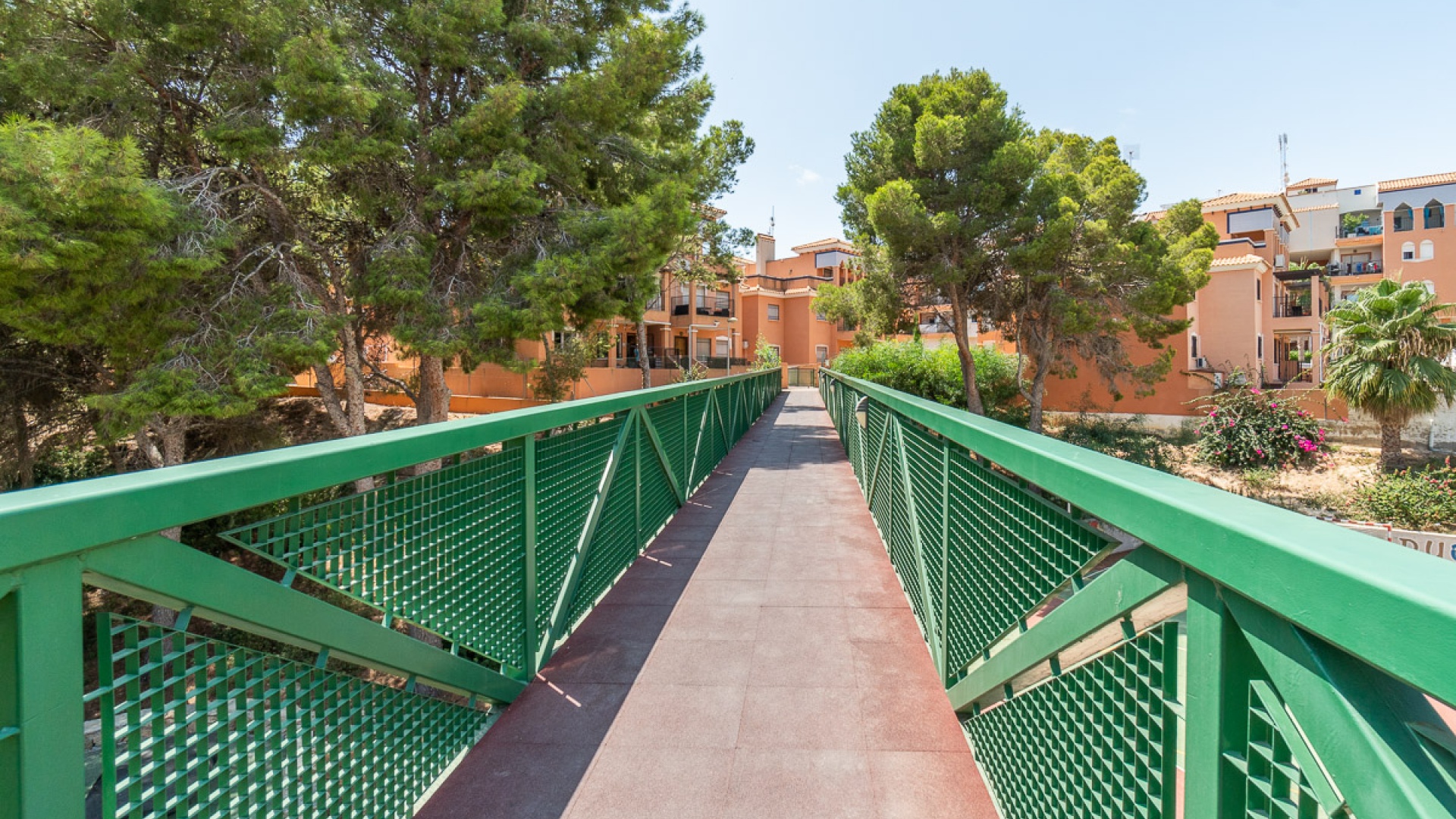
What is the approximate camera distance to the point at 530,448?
278 centimetres

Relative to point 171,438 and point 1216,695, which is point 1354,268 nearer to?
point 1216,695

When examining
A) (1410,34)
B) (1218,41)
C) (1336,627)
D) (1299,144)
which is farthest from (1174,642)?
(1299,144)

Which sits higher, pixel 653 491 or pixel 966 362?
pixel 966 362

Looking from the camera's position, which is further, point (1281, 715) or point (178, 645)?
point (178, 645)

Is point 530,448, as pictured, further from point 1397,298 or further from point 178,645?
point 1397,298

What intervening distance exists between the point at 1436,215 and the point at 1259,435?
37.2 metres

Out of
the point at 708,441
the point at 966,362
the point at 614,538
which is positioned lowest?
the point at 614,538

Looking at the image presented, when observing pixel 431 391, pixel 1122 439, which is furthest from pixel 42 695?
pixel 1122 439

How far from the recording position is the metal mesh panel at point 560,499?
2.99 m

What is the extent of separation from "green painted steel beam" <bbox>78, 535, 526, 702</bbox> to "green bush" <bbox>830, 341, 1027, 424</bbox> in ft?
57.3

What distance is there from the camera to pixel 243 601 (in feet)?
4.32

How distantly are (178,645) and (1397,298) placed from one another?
20.6 m

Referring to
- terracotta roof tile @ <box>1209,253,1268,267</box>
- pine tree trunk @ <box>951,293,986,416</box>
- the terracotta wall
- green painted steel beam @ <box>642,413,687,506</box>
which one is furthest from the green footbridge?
the terracotta wall

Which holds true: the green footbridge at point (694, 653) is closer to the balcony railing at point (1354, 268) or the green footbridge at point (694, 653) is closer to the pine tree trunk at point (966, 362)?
the pine tree trunk at point (966, 362)
